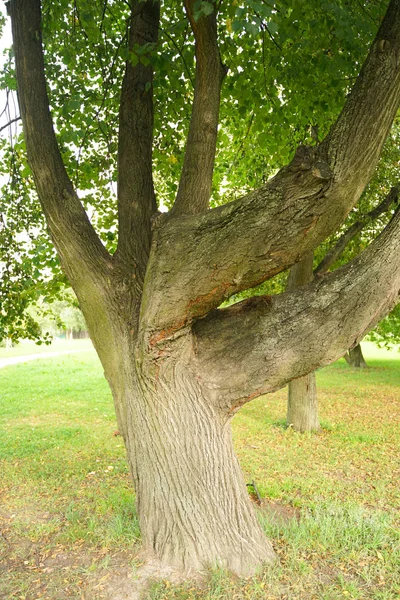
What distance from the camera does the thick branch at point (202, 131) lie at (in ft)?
13.3

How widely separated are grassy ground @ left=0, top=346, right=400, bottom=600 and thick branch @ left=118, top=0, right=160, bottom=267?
264 centimetres

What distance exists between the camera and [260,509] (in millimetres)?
5121

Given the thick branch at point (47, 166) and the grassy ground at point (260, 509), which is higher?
the thick branch at point (47, 166)

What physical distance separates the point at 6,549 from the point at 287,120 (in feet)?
18.7

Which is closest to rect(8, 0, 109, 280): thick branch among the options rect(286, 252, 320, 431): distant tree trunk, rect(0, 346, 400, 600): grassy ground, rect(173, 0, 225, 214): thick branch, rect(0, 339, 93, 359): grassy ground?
rect(173, 0, 225, 214): thick branch

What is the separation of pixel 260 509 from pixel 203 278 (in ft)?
9.84

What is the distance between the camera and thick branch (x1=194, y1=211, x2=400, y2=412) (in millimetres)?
3619

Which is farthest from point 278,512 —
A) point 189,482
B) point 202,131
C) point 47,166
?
point 47,166

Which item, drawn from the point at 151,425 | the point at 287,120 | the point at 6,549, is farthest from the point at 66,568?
the point at 287,120

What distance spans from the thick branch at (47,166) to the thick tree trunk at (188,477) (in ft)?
3.83

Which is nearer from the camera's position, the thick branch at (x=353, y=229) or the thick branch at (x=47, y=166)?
the thick branch at (x=47, y=166)

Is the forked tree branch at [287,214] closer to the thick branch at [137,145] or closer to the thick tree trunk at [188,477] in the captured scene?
the thick tree trunk at [188,477]

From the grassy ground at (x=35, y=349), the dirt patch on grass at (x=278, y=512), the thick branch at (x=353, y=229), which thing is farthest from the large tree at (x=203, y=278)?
the grassy ground at (x=35, y=349)

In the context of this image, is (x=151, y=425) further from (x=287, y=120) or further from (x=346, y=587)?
(x=287, y=120)
